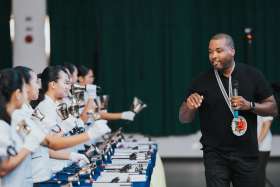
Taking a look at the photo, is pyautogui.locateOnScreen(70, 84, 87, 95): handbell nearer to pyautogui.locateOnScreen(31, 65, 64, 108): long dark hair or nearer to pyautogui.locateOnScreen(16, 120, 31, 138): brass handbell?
pyautogui.locateOnScreen(31, 65, 64, 108): long dark hair

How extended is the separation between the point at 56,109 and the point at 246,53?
435cm

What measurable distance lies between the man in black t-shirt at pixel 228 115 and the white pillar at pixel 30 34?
4.35m

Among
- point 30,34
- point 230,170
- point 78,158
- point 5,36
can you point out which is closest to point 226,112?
point 230,170

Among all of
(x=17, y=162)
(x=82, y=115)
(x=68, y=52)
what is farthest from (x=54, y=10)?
(x=17, y=162)

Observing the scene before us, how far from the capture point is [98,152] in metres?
3.42

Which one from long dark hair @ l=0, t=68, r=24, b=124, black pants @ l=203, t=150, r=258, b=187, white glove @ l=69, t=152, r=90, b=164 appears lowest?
black pants @ l=203, t=150, r=258, b=187

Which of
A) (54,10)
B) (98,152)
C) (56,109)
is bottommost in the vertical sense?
(98,152)

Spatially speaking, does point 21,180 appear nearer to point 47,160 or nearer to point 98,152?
point 47,160

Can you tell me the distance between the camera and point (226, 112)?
3002 millimetres

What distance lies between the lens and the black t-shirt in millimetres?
3002

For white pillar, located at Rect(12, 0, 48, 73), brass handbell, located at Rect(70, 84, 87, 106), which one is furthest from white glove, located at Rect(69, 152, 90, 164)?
white pillar, located at Rect(12, 0, 48, 73)

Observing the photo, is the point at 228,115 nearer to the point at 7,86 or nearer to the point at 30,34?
the point at 7,86

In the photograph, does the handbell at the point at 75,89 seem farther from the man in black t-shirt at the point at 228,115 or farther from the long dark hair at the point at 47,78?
the man in black t-shirt at the point at 228,115

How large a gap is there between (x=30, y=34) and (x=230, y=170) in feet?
15.2
